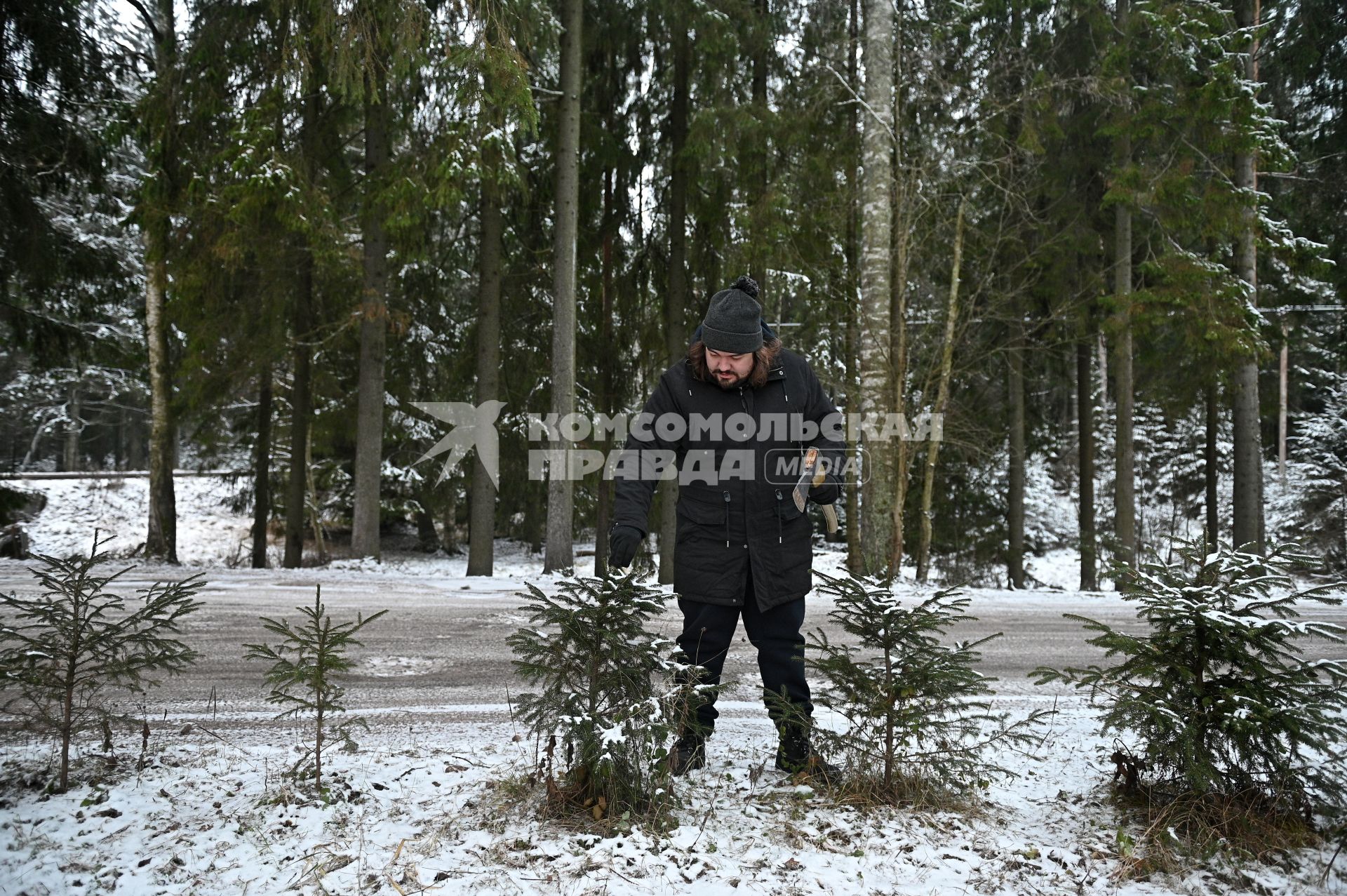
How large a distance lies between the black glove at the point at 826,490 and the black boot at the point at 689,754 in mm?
1154

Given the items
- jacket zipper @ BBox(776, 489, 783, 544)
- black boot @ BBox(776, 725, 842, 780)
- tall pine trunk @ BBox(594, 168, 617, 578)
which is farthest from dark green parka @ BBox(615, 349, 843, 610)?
tall pine trunk @ BBox(594, 168, 617, 578)

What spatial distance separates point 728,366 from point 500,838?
2.02 meters

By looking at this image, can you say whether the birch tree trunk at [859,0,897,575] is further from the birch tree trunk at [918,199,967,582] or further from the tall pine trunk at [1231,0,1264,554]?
the tall pine trunk at [1231,0,1264,554]

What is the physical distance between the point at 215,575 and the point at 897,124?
11.5m

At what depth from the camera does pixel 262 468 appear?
52.4 ft

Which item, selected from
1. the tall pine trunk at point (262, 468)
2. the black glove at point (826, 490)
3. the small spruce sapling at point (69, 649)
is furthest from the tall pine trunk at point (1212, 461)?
the tall pine trunk at point (262, 468)

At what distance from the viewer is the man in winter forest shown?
3.35 metres

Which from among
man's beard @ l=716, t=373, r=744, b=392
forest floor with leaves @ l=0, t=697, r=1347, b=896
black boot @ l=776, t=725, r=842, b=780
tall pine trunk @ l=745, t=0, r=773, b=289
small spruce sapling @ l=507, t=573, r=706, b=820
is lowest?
forest floor with leaves @ l=0, t=697, r=1347, b=896

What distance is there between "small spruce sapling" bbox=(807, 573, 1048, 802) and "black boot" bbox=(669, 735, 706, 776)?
0.53 m

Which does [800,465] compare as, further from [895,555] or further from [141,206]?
[141,206]

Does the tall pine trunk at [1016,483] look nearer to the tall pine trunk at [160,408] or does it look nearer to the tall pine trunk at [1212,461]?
the tall pine trunk at [1212,461]

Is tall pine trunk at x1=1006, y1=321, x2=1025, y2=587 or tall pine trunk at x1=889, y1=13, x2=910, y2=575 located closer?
tall pine trunk at x1=889, y1=13, x2=910, y2=575

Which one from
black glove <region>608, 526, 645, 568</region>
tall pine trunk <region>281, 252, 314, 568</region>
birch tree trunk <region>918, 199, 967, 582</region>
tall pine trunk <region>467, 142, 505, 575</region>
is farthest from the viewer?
tall pine trunk <region>281, 252, 314, 568</region>

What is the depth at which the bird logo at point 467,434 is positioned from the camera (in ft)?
46.3
